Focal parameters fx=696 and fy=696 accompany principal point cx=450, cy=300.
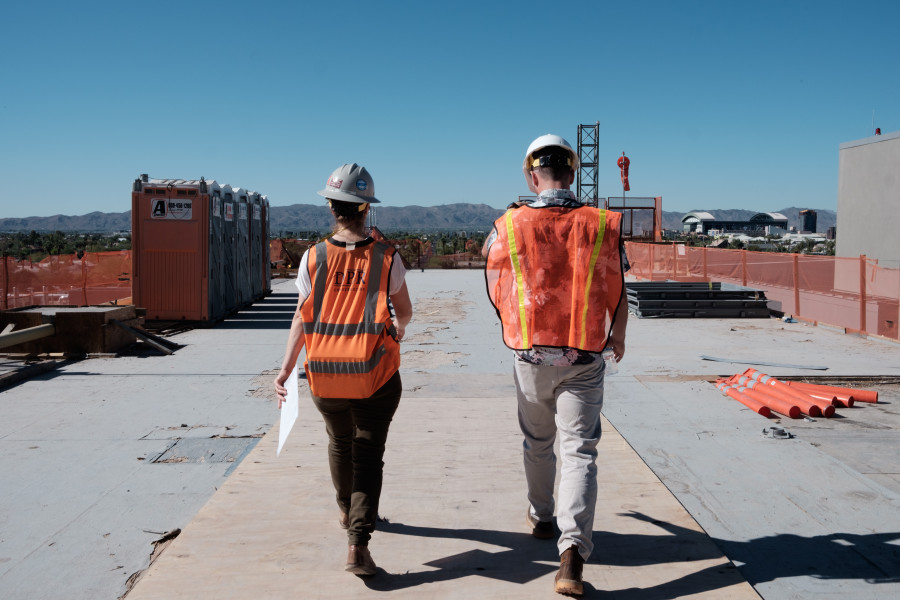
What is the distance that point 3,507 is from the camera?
13.6ft

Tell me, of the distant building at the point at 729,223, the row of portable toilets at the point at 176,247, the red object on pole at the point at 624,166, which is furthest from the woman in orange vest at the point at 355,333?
the distant building at the point at 729,223

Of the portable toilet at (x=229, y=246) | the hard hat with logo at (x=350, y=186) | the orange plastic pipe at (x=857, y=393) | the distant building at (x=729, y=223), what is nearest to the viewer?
the hard hat with logo at (x=350, y=186)

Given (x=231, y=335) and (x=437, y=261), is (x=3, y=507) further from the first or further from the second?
(x=437, y=261)

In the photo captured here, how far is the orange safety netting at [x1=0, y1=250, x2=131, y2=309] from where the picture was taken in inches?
572

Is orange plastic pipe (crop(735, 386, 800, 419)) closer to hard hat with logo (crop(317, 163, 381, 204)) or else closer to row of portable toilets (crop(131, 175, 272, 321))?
hard hat with logo (crop(317, 163, 381, 204))

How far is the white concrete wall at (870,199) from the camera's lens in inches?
860

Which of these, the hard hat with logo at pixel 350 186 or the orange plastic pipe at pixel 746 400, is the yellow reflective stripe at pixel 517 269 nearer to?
the hard hat with logo at pixel 350 186

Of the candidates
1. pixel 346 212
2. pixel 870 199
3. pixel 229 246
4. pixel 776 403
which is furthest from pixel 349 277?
pixel 870 199

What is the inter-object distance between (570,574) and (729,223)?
184 meters

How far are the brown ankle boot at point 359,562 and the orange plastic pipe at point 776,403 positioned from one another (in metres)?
4.59

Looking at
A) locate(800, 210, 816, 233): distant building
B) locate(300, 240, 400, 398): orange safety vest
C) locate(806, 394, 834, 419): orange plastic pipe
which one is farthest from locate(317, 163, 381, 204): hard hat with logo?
locate(800, 210, 816, 233): distant building

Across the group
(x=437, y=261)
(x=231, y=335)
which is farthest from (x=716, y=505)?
(x=437, y=261)

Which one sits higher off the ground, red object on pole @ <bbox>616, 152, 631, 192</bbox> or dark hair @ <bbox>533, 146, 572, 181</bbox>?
red object on pole @ <bbox>616, 152, 631, 192</bbox>

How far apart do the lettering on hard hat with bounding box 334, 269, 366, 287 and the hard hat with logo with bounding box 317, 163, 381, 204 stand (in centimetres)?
33
